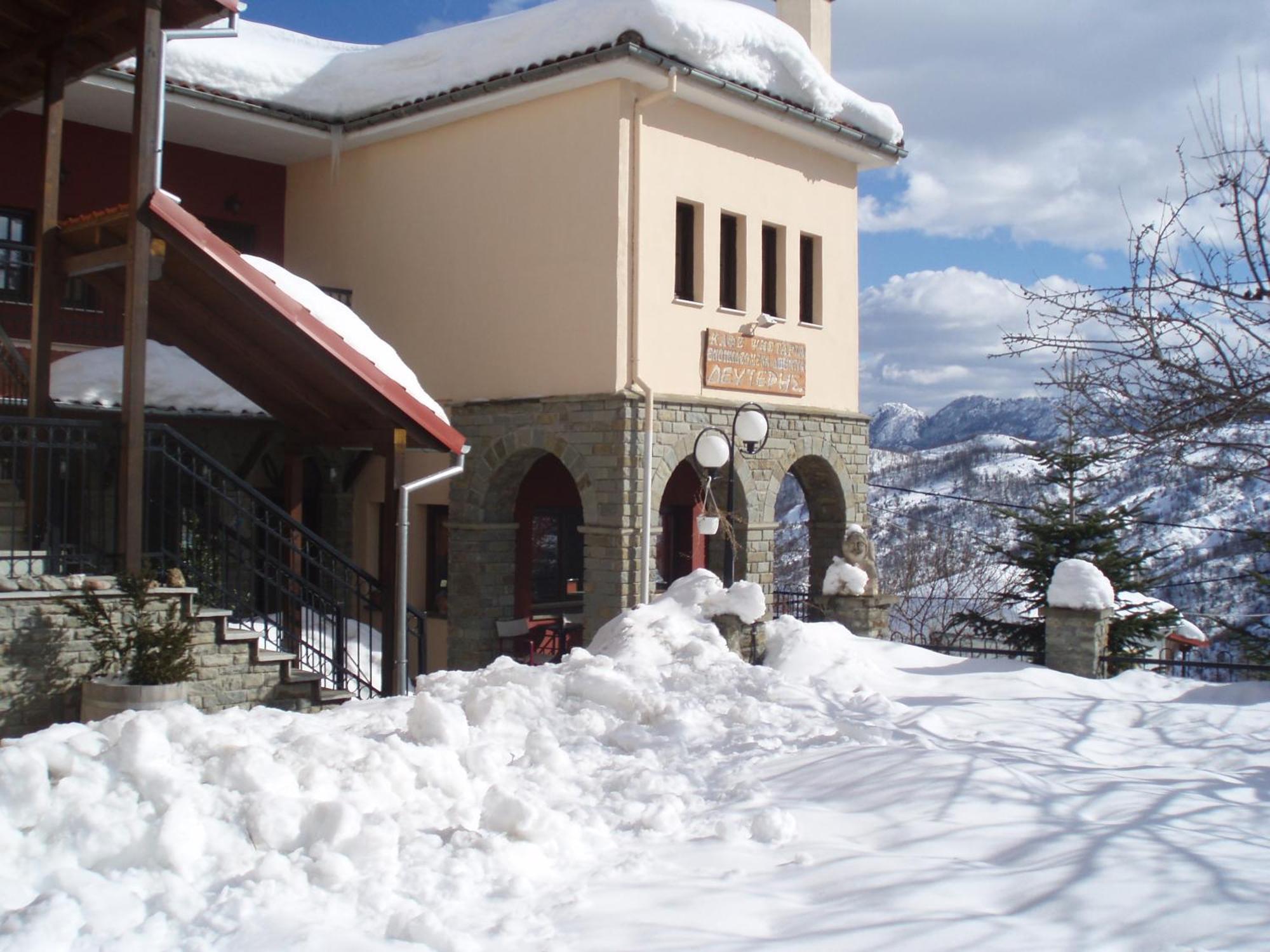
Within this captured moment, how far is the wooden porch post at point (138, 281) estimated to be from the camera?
7.84 metres

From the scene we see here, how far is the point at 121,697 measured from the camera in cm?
706

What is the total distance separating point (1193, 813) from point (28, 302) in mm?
12845

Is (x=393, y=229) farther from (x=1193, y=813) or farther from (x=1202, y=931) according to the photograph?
(x=1202, y=931)

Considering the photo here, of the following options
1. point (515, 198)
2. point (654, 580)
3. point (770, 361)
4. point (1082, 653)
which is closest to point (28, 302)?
point (515, 198)

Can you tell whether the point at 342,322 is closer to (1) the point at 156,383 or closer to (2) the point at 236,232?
(1) the point at 156,383

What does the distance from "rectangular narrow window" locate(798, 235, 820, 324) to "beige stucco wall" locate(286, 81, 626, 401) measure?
370 cm

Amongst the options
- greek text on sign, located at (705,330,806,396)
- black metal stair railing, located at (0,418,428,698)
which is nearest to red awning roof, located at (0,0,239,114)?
black metal stair railing, located at (0,418,428,698)

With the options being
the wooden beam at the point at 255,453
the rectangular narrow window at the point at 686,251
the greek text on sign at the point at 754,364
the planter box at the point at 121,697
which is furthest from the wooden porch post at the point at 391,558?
the rectangular narrow window at the point at 686,251

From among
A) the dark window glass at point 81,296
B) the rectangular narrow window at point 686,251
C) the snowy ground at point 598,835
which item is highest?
the rectangular narrow window at point 686,251

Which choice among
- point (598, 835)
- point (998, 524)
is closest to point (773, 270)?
point (598, 835)

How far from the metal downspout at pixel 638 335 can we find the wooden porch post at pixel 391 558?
4.23 meters

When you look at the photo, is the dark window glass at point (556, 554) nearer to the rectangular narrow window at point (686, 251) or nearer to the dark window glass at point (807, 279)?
the rectangular narrow window at point (686, 251)

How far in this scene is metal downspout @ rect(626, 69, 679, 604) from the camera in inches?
520

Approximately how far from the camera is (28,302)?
13305 millimetres
